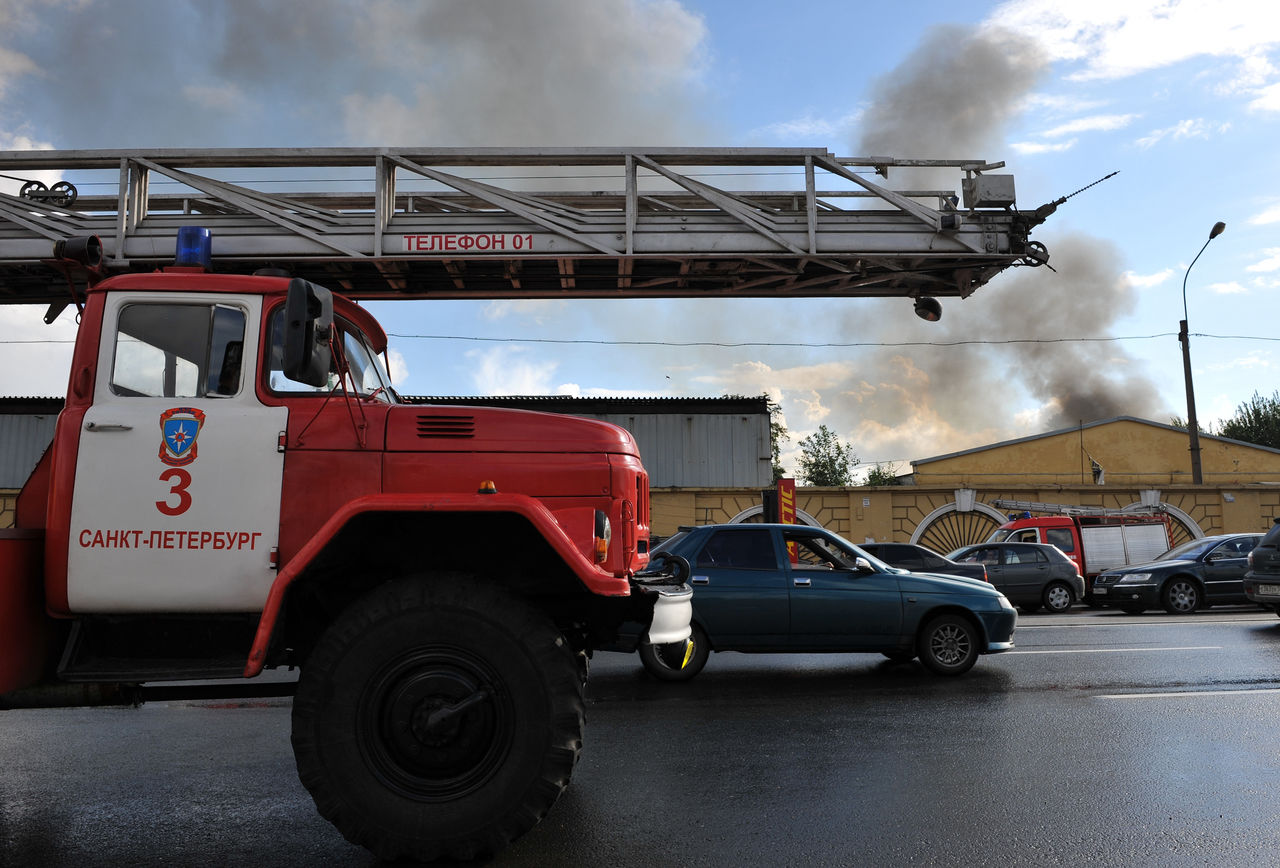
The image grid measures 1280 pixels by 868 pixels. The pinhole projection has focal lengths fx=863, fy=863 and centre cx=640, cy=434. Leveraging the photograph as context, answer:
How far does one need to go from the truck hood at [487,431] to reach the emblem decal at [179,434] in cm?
85

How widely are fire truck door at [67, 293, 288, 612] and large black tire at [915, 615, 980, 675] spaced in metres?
6.88

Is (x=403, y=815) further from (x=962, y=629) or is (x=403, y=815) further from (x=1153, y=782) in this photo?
(x=962, y=629)

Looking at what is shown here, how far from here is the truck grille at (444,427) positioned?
399 centimetres

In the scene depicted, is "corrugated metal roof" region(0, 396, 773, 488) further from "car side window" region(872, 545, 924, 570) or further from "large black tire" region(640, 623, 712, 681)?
"large black tire" region(640, 623, 712, 681)

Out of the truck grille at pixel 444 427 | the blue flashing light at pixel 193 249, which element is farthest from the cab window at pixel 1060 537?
the blue flashing light at pixel 193 249

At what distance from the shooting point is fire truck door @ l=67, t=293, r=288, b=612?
3.78 m

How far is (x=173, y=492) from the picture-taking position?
382 cm

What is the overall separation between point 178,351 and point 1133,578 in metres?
17.5

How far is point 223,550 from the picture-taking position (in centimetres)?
379

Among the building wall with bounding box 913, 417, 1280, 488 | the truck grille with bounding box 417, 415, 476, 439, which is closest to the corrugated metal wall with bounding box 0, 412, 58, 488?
the truck grille with bounding box 417, 415, 476, 439

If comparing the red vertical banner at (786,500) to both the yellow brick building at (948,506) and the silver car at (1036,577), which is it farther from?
the yellow brick building at (948,506)

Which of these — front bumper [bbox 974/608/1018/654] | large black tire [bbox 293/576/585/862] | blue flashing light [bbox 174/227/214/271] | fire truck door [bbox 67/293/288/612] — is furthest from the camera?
front bumper [bbox 974/608/1018/654]

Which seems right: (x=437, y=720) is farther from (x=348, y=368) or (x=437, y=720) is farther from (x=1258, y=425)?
(x=1258, y=425)

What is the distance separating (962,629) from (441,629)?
6767 mm
